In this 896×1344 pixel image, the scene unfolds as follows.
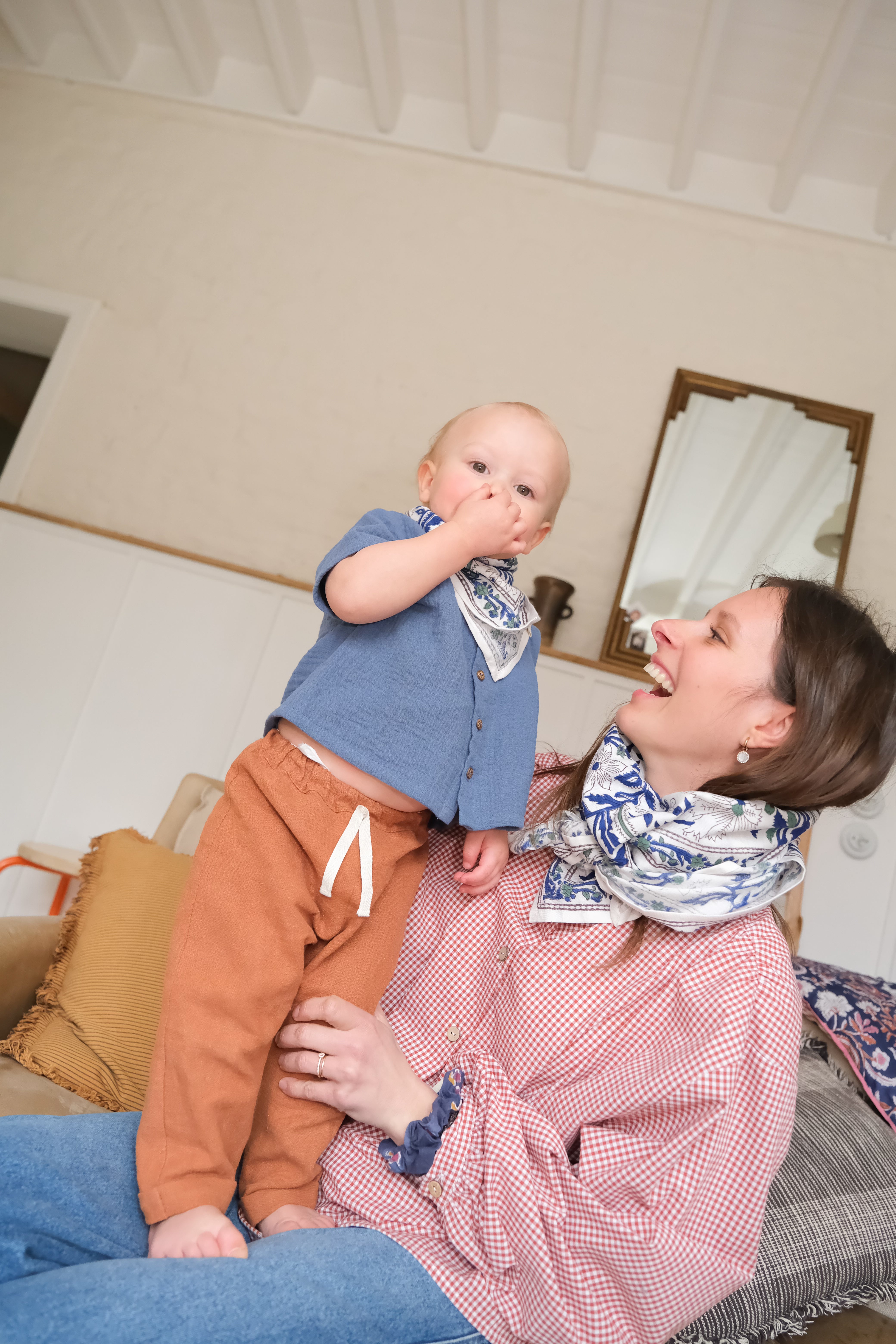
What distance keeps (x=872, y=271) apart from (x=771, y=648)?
3.30 m

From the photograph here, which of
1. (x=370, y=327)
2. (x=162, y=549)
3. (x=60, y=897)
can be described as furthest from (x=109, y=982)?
(x=370, y=327)

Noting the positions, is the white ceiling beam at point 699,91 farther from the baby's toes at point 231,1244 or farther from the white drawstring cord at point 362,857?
the baby's toes at point 231,1244

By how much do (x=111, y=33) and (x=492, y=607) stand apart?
4146 millimetres

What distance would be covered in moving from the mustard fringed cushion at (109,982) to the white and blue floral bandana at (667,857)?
2.45 feet

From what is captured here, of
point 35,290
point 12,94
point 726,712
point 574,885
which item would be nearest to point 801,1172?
point 574,885

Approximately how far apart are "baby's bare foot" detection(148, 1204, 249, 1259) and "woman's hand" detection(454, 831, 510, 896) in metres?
0.50

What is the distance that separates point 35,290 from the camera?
397 centimetres

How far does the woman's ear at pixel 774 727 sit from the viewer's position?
3.81ft

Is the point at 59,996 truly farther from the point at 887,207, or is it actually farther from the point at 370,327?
the point at 887,207

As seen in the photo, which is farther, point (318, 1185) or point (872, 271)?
point (872, 271)

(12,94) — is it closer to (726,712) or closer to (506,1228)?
(726,712)

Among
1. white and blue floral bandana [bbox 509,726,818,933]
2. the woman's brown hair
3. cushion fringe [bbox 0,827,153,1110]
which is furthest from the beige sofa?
the woman's brown hair

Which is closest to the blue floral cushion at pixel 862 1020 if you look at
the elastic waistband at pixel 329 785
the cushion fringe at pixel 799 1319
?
the cushion fringe at pixel 799 1319

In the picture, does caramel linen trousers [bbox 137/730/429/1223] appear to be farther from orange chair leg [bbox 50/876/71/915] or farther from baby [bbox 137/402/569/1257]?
orange chair leg [bbox 50/876/71/915]
